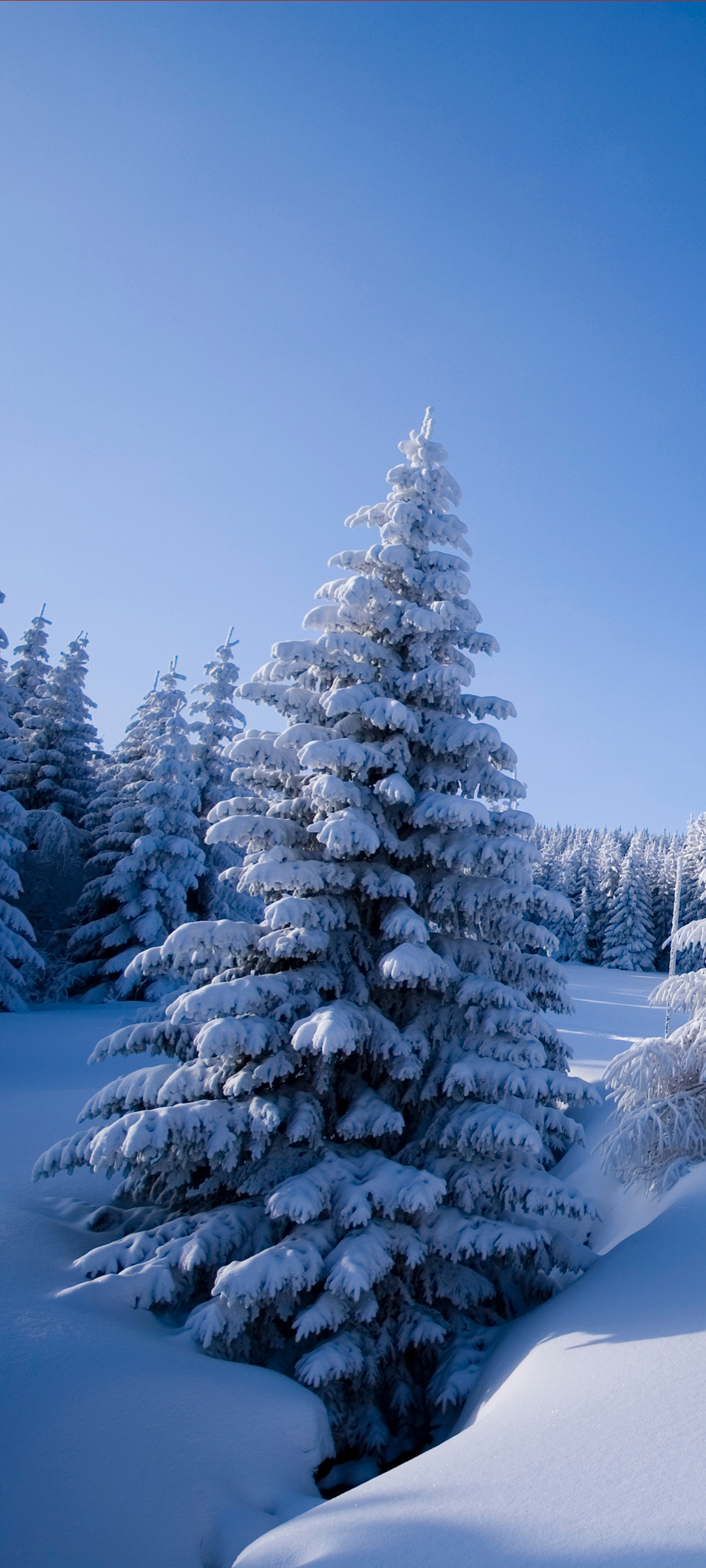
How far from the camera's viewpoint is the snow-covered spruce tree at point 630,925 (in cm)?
6134

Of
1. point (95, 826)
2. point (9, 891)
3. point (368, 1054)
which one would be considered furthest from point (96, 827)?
point (368, 1054)

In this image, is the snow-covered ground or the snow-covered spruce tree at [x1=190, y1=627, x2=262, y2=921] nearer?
the snow-covered ground

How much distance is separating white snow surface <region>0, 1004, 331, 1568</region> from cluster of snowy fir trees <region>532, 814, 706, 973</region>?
1993 inches

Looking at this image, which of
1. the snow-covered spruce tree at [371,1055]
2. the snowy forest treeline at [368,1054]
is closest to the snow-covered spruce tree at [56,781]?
the snowy forest treeline at [368,1054]

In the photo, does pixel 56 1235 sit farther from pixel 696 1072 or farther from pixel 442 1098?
pixel 696 1072

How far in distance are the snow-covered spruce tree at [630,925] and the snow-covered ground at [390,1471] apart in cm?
5602

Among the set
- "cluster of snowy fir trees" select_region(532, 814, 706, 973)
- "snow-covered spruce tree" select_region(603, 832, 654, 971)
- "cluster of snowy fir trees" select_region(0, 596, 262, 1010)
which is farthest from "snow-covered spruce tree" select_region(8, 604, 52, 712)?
"snow-covered spruce tree" select_region(603, 832, 654, 971)

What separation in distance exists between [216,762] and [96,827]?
541 cm

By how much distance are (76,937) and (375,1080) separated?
1857cm

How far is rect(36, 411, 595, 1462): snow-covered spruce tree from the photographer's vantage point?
23.9ft

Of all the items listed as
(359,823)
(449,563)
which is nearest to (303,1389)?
(359,823)

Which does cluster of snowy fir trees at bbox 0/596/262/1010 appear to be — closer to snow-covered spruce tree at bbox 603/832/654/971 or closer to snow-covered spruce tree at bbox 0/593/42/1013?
snow-covered spruce tree at bbox 0/593/42/1013

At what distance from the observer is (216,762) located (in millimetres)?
26672

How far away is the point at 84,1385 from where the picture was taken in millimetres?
6020
